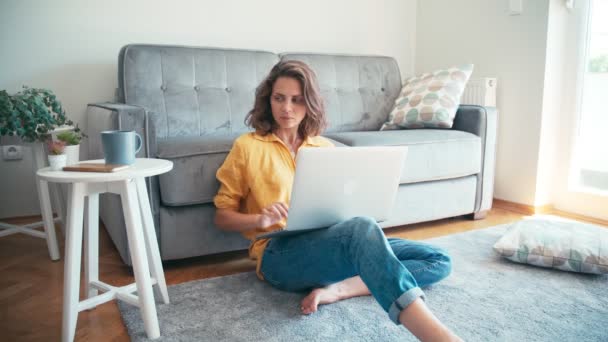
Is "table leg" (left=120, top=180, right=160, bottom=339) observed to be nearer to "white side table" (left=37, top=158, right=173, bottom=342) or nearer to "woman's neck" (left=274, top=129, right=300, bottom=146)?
"white side table" (left=37, top=158, right=173, bottom=342)

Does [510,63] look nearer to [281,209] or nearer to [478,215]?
[478,215]

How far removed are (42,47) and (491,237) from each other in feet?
7.42

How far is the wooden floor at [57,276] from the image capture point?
4.16 feet

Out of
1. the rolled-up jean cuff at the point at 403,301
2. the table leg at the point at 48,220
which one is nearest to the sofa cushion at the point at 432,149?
the rolled-up jean cuff at the point at 403,301

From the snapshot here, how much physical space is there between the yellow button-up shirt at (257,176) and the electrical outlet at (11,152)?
1.44 meters

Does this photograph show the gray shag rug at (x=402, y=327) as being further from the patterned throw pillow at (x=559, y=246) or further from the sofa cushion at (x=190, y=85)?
the sofa cushion at (x=190, y=85)

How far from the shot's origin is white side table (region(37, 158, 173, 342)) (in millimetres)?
1132

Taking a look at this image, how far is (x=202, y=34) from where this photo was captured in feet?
8.54

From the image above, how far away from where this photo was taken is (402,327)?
125 centimetres

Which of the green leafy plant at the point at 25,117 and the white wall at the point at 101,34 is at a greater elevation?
the white wall at the point at 101,34

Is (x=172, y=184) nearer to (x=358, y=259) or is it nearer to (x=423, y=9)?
(x=358, y=259)

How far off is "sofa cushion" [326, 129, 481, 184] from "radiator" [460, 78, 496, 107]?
1.69 feet

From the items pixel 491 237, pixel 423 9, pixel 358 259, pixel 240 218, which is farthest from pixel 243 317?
pixel 423 9

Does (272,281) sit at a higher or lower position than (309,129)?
lower
